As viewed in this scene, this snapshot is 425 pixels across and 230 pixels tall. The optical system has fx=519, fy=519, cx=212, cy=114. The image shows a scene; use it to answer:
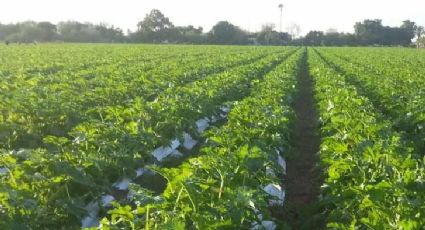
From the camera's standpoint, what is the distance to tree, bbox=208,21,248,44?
8550 centimetres

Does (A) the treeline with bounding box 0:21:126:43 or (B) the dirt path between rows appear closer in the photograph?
(B) the dirt path between rows

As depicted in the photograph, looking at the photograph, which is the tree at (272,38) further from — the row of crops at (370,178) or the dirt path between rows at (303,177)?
the row of crops at (370,178)

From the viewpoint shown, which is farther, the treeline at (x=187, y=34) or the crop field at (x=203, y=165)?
the treeline at (x=187, y=34)

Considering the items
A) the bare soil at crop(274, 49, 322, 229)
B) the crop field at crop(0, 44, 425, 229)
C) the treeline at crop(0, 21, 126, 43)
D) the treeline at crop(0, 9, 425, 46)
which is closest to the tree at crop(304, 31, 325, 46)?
the treeline at crop(0, 9, 425, 46)

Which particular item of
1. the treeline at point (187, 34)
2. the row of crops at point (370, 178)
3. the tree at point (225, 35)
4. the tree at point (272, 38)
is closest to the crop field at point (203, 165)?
the row of crops at point (370, 178)

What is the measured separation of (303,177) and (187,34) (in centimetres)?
7818

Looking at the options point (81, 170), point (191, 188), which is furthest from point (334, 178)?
point (81, 170)

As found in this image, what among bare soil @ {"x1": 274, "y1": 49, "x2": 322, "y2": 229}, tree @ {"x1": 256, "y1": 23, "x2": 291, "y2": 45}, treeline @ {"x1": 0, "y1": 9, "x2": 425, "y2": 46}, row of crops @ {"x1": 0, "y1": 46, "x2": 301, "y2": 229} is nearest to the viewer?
row of crops @ {"x1": 0, "y1": 46, "x2": 301, "y2": 229}

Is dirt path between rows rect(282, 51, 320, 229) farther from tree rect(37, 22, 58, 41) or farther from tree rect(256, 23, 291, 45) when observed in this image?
tree rect(256, 23, 291, 45)

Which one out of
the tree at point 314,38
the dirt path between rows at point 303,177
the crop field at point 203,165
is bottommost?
the tree at point 314,38

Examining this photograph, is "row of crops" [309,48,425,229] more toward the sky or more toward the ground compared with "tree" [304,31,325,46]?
more toward the sky

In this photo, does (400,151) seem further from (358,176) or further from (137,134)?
(137,134)

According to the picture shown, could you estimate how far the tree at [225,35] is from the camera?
8550cm

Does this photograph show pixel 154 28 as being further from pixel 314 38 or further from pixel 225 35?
pixel 314 38
